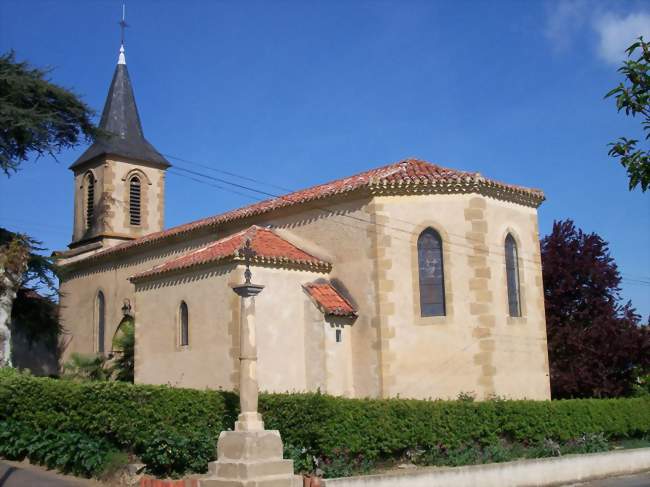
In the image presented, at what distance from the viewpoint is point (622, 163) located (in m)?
7.83

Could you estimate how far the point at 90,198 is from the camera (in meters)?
33.9

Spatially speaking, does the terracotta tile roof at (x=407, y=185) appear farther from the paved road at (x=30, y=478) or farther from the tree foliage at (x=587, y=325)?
the paved road at (x=30, y=478)

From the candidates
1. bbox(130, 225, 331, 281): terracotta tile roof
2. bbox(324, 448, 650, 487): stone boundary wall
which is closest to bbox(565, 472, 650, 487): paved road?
bbox(324, 448, 650, 487): stone boundary wall

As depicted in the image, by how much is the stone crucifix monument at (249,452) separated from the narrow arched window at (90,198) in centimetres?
2174

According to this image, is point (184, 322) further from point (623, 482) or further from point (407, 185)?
point (623, 482)

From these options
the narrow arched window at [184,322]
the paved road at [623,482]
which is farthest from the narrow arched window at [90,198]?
the paved road at [623,482]

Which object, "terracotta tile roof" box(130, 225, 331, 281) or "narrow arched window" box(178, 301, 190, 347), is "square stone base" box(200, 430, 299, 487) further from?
"narrow arched window" box(178, 301, 190, 347)

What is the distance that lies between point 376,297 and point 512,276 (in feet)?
14.6

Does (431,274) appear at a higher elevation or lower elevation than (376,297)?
higher

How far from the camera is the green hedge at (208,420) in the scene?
14086mm

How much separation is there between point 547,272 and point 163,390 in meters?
16.4

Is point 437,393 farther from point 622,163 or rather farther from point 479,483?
point 622,163

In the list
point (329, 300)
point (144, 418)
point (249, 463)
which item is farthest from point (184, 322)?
point (249, 463)

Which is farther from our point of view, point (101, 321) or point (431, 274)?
point (101, 321)
